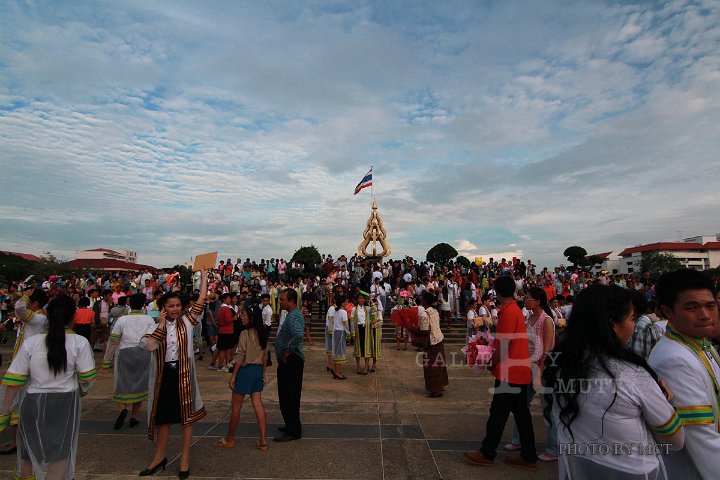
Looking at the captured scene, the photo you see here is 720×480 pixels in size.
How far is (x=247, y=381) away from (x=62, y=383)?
1.76m

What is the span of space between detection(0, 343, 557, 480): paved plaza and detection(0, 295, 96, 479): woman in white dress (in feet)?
2.43

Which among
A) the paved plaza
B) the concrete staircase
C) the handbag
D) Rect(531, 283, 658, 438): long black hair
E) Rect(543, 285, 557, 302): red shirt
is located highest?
Rect(543, 285, 557, 302): red shirt

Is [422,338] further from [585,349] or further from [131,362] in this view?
[585,349]

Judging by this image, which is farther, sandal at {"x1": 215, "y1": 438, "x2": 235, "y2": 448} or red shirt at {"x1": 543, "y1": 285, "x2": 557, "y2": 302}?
red shirt at {"x1": 543, "y1": 285, "x2": 557, "y2": 302}

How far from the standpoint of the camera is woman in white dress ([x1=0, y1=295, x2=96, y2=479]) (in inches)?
126

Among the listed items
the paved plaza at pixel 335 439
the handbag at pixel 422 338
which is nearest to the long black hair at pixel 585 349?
the paved plaza at pixel 335 439

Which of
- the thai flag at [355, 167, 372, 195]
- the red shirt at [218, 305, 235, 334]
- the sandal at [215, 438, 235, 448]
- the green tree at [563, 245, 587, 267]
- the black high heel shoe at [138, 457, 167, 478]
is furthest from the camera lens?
the green tree at [563, 245, 587, 267]

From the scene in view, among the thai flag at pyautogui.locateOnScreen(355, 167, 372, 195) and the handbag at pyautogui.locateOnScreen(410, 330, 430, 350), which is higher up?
the thai flag at pyautogui.locateOnScreen(355, 167, 372, 195)

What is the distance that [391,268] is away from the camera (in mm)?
19750

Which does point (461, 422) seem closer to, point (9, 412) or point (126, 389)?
point (126, 389)

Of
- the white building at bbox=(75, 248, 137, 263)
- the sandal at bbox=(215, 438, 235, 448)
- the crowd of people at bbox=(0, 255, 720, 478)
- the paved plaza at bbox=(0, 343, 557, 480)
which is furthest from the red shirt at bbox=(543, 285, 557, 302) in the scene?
the white building at bbox=(75, 248, 137, 263)

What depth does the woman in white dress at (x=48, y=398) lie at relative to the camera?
3205 mm

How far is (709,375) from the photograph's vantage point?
206cm

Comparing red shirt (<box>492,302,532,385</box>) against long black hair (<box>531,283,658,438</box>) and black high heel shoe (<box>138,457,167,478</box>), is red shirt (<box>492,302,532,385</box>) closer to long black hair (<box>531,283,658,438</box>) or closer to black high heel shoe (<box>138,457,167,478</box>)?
→ long black hair (<box>531,283,658,438</box>)
